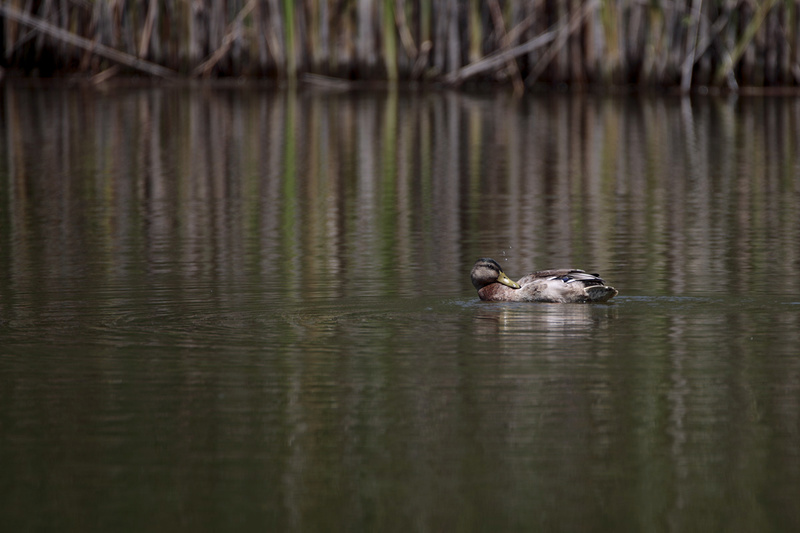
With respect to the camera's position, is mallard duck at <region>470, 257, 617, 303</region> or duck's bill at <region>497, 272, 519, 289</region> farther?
duck's bill at <region>497, 272, 519, 289</region>

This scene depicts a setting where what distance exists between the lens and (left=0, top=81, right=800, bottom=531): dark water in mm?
4598

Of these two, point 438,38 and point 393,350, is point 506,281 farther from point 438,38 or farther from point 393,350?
point 438,38

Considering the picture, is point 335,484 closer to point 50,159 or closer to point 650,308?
point 650,308

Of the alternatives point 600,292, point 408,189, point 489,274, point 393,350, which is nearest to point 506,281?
point 489,274

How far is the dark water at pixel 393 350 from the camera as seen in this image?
460 cm

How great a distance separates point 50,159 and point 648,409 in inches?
439

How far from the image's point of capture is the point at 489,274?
7.96 m

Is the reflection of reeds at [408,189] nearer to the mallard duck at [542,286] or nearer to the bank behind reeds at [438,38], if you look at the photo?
the mallard duck at [542,286]

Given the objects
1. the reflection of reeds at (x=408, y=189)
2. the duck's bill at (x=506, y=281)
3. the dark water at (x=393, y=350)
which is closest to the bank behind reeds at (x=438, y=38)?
the reflection of reeds at (x=408, y=189)

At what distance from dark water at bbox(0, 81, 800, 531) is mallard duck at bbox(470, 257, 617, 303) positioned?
3.1 inches

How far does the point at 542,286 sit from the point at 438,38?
1653 cm

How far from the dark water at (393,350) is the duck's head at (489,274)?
126 millimetres

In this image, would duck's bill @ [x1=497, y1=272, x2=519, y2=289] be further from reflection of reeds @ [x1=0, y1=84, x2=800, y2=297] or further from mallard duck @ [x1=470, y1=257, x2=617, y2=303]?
reflection of reeds @ [x1=0, y1=84, x2=800, y2=297]

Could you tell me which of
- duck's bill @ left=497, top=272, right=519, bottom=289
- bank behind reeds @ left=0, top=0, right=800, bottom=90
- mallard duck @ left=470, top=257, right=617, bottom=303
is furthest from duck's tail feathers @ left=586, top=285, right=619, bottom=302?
bank behind reeds @ left=0, top=0, right=800, bottom=90
